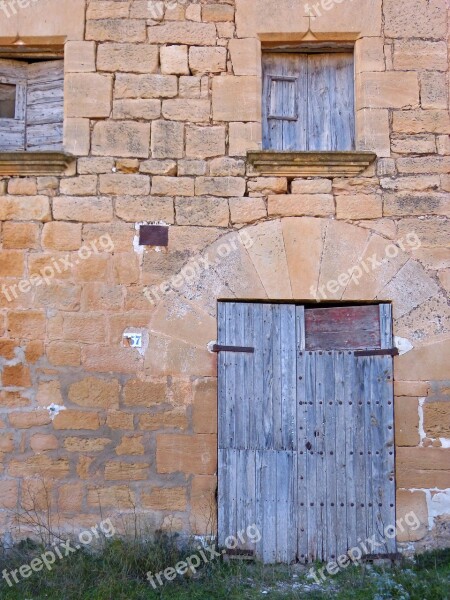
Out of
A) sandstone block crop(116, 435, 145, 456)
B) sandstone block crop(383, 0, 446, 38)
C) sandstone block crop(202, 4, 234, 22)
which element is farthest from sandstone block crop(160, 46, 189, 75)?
sandstone block crop(116, 435, 145, 456)

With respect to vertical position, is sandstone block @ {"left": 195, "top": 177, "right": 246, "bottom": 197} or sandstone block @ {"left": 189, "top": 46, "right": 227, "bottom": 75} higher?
sandstone block @ {"left": 189, "top": 46, "right": 227, "bottom": 75}

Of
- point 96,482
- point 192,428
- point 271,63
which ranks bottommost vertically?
point 96,482

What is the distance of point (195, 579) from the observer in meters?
4.26

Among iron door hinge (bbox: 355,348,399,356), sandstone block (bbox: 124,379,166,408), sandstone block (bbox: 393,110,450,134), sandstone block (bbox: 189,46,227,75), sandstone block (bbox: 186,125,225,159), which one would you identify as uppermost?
sandstone block (bbox: 189,46,227,75)

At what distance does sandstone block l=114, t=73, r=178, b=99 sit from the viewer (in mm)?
4801

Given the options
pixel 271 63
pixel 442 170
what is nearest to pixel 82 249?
pixel 271 63

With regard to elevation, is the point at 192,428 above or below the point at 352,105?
below

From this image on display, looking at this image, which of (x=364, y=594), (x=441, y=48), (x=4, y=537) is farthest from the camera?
(x=441, y=48)

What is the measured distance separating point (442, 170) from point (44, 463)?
11.5 feet

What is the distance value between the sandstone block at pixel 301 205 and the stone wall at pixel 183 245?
0.01m

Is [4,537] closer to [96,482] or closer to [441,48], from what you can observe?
[96,482]

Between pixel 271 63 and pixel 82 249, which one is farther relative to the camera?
pixel 271 63

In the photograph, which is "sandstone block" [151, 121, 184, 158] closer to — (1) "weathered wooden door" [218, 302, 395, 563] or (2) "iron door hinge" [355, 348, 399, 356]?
(1) "weathered wooden door" [218, 302, 395, 563]

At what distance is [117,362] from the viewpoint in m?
4.61
